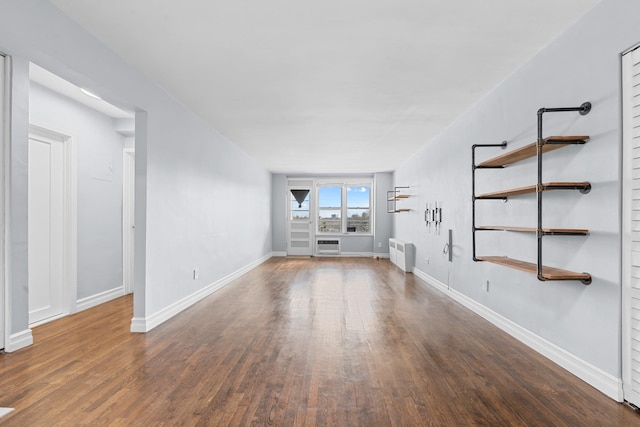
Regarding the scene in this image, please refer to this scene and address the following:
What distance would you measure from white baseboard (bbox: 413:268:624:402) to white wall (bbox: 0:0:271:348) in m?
3.51

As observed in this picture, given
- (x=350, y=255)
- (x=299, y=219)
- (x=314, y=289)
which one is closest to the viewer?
(x=314, y=289)

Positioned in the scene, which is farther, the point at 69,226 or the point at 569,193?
the point at 69,226

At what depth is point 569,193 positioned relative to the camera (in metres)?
2.63

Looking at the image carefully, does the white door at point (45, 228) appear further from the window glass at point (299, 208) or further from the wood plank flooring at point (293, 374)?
the window glass at point (299, 208)

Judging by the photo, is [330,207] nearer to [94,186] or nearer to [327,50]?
[94,186]

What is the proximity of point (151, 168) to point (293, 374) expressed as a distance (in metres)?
2.47

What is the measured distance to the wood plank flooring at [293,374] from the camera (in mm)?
2043

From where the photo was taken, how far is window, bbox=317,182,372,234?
10688mm

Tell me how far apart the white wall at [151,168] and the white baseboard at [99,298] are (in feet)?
3.97

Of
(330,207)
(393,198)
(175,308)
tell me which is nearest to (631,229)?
(175,308)

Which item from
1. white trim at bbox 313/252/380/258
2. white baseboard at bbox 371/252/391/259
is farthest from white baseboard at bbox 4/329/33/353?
white baseboard at bbox 371/252/391/259

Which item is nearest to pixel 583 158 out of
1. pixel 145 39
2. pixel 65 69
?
pixel 145 39

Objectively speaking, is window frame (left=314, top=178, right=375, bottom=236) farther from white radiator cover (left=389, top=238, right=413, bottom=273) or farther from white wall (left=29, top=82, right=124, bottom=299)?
white wall (left=29, top=82, right=124, bottom=299)

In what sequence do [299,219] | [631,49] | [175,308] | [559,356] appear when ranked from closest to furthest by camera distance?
[631,49] < [559,356] < [175,308] < [299,219]
